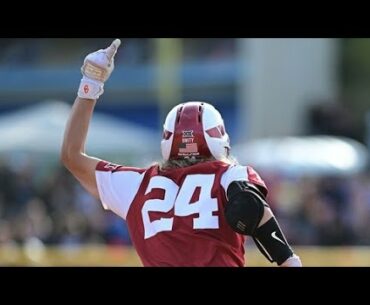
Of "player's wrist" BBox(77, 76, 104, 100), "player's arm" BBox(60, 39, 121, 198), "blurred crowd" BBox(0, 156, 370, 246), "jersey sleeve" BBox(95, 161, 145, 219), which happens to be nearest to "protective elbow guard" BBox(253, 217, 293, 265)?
"jersey sleeve" BBox(95, 161, 145, 219)

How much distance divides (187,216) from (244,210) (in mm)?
343

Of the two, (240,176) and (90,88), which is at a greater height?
(90,88)

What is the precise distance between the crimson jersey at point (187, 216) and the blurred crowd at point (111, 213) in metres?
9.63

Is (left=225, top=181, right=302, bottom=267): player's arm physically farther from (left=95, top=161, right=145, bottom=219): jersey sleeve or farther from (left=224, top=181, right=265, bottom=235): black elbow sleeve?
(left=95, top=161, right=145, bottom=219): jersey sleeve

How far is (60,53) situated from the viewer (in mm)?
32125

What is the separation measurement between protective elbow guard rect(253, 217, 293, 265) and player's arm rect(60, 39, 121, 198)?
103cm

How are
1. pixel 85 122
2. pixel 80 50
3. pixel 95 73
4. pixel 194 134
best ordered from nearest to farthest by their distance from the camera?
pixel 194 134
pixel 85 122
pixel 95 73
pixel 80 50

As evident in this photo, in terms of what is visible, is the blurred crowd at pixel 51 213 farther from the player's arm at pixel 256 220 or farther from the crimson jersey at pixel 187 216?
the player's arm at pixel 256 220

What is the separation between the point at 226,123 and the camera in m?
30.6

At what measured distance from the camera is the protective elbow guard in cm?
535

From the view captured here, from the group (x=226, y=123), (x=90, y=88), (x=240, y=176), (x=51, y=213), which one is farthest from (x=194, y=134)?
(x=226, y=123)

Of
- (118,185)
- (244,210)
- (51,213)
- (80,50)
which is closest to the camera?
(244,210)

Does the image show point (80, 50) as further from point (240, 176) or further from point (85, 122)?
point (240, 176)
